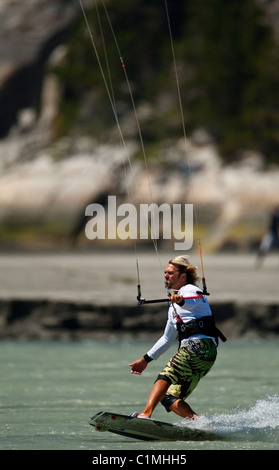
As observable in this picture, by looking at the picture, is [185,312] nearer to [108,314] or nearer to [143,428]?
[143,428]

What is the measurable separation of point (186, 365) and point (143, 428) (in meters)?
0.57

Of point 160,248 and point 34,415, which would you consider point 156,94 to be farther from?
point 34,415

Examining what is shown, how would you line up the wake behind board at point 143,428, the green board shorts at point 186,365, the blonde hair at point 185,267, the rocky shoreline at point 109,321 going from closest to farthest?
1. the wake behind board at point 143,428
2. the green board shorts at point 186,365
3. the blonde hair at point 185,267
4. the rocky shoreline at point 109,321

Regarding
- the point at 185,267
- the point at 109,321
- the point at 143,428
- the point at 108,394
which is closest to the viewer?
the point at 143,428

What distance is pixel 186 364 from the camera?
7977mm

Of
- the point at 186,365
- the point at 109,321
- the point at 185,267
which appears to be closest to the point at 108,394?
the point at 186,365

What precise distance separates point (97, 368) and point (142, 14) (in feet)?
118

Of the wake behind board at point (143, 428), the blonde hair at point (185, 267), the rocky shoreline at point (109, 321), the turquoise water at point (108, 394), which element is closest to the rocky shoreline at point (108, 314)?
the rocky shoreline at point (109, 321)

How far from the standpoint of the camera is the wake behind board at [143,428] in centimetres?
777

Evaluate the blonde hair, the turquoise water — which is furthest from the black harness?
the turquoise water

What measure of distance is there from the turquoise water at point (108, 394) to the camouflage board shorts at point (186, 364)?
324mm

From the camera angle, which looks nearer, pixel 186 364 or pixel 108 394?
pixel 186 364

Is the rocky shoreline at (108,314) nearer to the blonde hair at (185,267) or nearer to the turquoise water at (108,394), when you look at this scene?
the turquoise water at (108,394)

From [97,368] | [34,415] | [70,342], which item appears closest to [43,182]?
[70,342]
